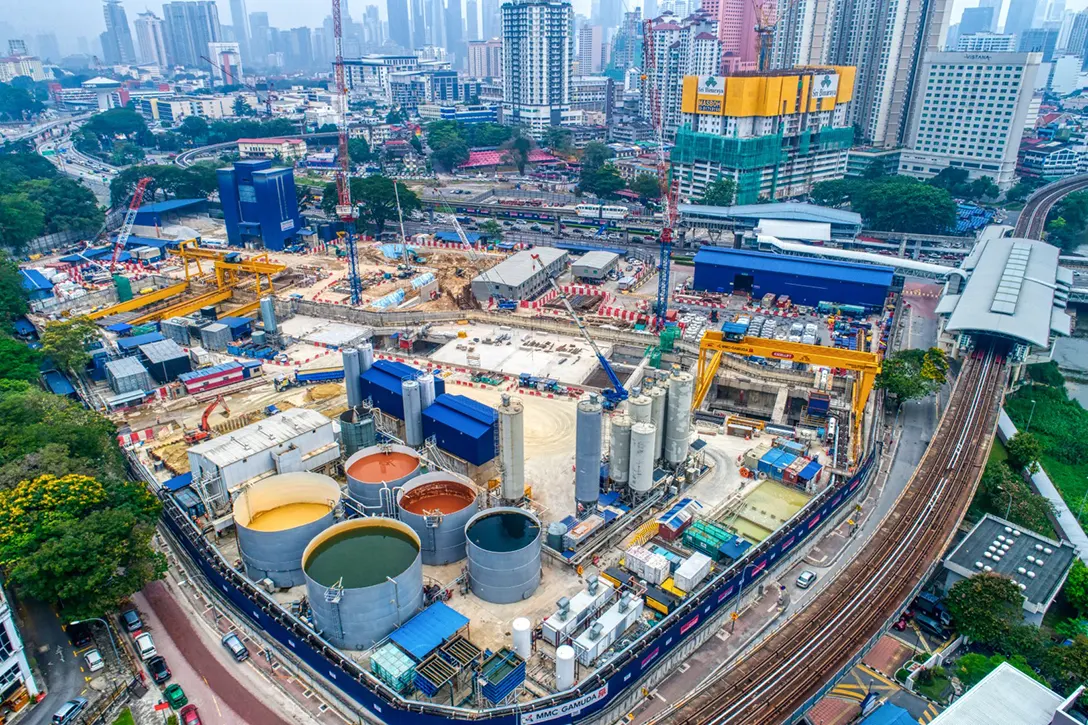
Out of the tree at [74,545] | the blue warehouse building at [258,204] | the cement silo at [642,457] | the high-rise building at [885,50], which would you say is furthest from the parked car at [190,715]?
the high-rise building at [885,50]

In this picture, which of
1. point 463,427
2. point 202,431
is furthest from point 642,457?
point 202,431

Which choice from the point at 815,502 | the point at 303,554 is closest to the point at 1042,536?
the point at 815,502

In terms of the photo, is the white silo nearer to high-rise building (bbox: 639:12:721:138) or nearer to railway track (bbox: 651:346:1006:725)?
railway track (bbox: 651:346:1006:725)

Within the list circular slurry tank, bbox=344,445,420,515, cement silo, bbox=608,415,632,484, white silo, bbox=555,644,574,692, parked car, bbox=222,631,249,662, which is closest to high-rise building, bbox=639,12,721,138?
cement silo, bbox=608,415,632,484

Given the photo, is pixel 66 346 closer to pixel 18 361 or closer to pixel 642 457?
pixel 18 361

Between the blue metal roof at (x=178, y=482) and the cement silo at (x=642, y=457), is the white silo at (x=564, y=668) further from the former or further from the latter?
the blue metal roof at (x=178, y=482)
